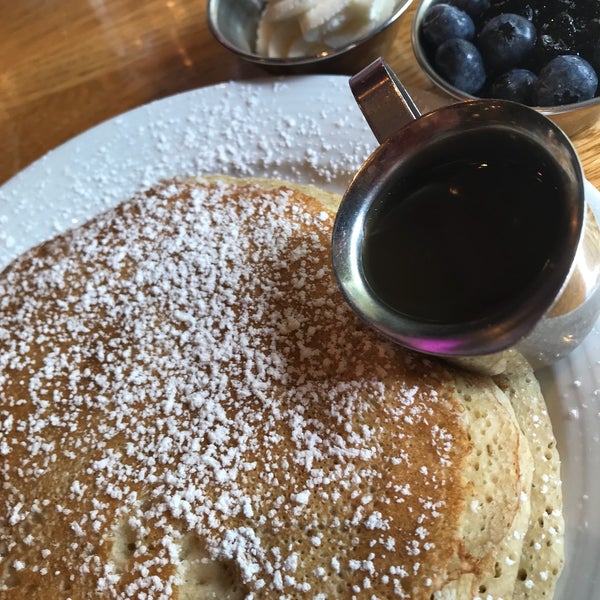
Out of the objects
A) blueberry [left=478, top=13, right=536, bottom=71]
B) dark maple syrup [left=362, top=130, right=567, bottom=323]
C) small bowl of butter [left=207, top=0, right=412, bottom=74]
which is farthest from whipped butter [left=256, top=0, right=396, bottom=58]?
dark maple syrup [left=362, top=130, right=567, bottom=323]

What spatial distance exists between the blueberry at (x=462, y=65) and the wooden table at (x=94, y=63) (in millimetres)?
341

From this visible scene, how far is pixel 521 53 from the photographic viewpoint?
1.49 m

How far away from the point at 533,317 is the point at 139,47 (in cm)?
166

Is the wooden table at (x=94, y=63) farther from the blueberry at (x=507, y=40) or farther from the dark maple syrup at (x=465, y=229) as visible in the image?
the dark maple syrup at (x=465, y=229)

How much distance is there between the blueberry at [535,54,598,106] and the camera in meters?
1.38

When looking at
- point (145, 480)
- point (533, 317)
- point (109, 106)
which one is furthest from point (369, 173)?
point (109, 106)

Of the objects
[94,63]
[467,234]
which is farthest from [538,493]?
[94,63]

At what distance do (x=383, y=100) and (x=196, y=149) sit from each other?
0.69m

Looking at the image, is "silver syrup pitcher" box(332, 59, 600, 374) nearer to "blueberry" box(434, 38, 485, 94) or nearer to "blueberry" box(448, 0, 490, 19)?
"blueberry" box(434, 38, 485, 94)

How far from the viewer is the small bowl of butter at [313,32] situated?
172 centimetres

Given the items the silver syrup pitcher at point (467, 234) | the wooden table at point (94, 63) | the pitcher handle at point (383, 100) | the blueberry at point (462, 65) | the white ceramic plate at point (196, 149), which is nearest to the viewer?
the silver syrup pitcher at point (467, 234)

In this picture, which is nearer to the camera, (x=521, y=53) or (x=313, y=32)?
(x=521, y=53)

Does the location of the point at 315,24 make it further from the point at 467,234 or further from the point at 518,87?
the point at 467,234

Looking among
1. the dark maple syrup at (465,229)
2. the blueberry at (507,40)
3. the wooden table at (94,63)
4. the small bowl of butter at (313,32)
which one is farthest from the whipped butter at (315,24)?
the dark maple syrup at (465,229)
